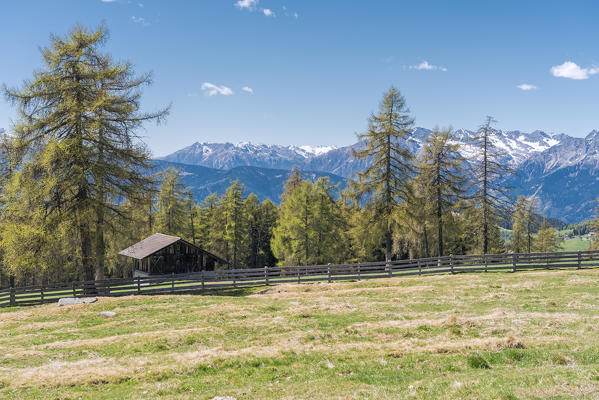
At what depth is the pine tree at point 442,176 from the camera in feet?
123

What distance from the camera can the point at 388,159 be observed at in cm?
3434

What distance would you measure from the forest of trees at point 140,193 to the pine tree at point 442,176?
0.11 metres

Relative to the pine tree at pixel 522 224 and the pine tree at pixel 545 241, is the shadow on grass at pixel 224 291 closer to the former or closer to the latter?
the pine tree at pixel 522 224

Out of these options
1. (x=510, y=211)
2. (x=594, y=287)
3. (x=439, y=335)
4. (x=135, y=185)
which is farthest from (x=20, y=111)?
(x=510, y=211)

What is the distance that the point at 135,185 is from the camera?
25.9m

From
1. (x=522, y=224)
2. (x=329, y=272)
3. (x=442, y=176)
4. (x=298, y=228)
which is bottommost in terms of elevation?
(x=329, y=272)

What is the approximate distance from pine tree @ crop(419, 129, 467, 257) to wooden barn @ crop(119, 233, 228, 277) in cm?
2627

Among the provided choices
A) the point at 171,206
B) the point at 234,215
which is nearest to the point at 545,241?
the point at 234,215

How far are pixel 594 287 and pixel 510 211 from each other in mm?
19415

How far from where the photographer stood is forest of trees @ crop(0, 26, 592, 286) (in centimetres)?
2347

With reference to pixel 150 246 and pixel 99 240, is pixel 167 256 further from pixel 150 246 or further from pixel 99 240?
pixel 99 240

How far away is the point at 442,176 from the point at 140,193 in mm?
27651

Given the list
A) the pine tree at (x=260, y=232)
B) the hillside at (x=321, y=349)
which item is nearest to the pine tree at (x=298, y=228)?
the pine tree at (x=260, y=232)

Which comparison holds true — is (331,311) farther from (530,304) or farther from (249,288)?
(249,288)
